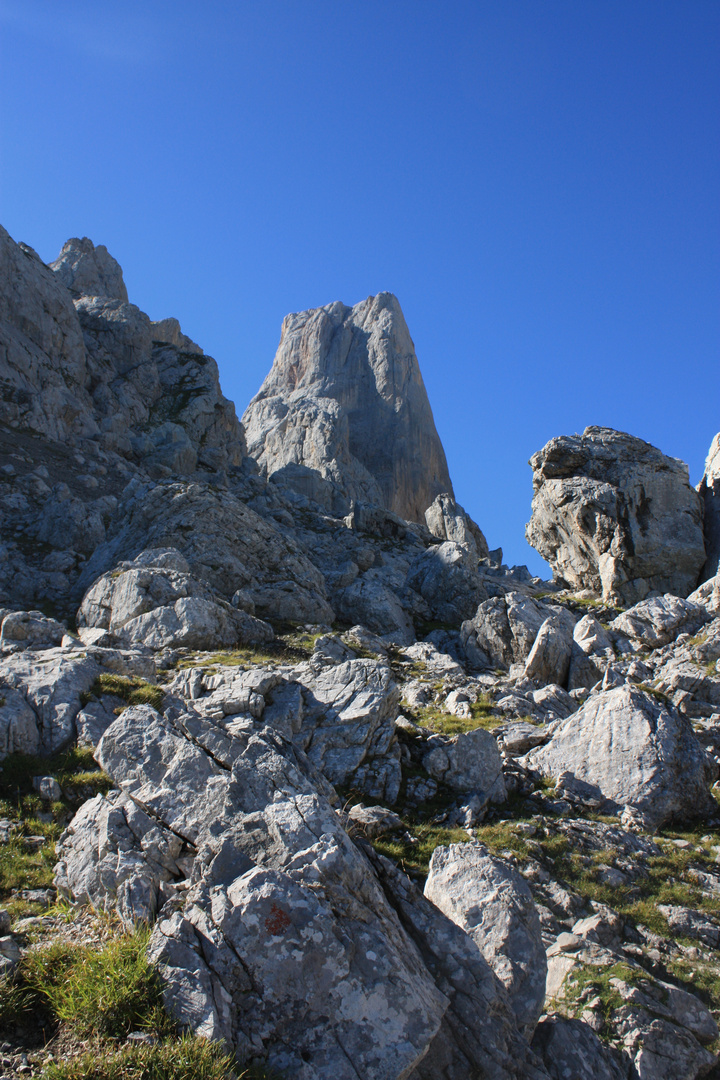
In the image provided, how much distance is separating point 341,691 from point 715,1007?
1191cm

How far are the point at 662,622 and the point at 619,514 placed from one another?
55.6 feet

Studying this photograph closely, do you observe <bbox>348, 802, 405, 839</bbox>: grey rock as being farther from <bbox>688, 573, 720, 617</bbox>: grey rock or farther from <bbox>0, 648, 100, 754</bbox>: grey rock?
<bbox>688, 573, 720, 617</bbox>: grey rock

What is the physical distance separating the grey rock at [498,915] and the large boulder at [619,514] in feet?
132

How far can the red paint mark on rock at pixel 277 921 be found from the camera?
734cm

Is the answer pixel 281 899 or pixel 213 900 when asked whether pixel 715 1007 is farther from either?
pixel 213 900

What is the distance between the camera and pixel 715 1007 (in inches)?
408

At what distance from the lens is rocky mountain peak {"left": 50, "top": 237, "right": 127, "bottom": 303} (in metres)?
91.4

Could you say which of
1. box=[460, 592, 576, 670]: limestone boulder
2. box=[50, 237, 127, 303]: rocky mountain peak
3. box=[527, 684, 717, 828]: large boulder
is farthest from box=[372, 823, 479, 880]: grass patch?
box=[50, 237, 127, 303]: rocky mountain peak

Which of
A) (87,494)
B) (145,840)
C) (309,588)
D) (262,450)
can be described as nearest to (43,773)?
(145,840)

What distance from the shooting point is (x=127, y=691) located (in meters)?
16.3

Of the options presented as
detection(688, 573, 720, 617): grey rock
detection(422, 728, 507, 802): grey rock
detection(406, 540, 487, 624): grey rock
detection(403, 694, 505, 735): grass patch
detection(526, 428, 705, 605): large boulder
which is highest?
detection(526, 428, 705, 605): large boulder

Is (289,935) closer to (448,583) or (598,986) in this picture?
(598,986)

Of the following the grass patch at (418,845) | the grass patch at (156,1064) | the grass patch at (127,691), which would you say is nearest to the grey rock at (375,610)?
the grass patch at (127,691)

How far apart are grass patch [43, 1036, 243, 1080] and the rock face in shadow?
47.9 m
